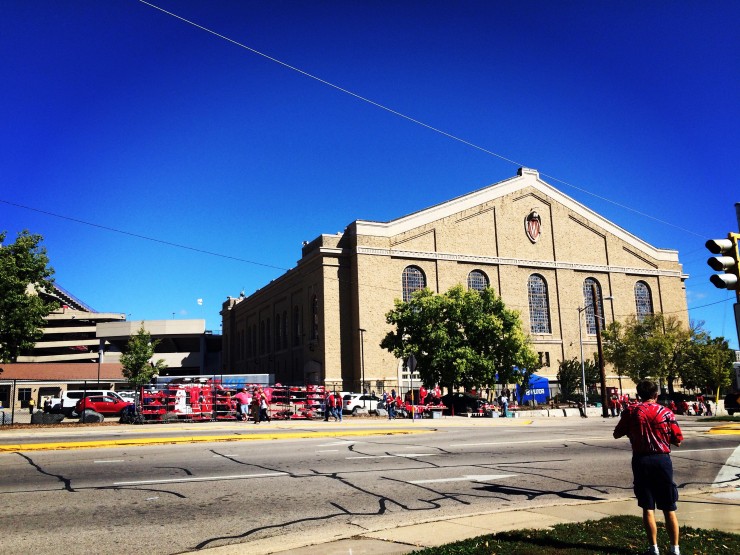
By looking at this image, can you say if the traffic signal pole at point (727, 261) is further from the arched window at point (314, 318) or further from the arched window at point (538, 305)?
the arched window at point (538, 305)

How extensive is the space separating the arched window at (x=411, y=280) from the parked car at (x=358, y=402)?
1330 centimetres

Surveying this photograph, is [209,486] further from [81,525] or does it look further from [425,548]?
[425,548]

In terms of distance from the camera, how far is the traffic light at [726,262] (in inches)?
314

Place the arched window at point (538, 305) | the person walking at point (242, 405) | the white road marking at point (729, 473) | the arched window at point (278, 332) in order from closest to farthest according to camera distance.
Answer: the white road marking at point (729, 473) < the person walking at point (242, 405) < the arched window at point (538, 305) < the arched window at point (278, 332)

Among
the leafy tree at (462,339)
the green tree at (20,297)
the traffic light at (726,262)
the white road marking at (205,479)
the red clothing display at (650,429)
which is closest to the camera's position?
the red clothing display at (650,429)

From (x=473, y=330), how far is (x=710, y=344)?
79.5 feet

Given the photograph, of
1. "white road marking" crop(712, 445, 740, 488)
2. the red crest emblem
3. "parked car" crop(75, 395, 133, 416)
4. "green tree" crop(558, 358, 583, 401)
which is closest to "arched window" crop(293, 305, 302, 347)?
the red crest emblem

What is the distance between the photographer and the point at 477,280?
59.2 meters

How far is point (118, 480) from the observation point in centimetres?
1006

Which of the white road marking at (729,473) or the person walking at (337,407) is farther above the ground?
the person walking at (337,407)

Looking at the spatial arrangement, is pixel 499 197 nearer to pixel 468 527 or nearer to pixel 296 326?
pixel 296 326

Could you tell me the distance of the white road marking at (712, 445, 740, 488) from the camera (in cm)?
1098

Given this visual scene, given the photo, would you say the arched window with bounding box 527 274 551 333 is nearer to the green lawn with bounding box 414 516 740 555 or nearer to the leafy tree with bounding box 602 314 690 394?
the leafy tree with bounding box 602 314 690 394

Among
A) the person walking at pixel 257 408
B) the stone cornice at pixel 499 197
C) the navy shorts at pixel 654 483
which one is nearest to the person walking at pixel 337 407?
the person walking at pixel 257 408
